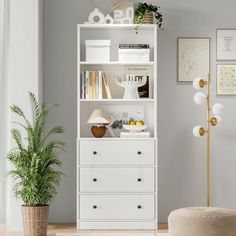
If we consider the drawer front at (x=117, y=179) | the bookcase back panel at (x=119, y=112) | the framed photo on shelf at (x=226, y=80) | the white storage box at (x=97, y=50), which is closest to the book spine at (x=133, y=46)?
the white storage box at (x=97, y=50)

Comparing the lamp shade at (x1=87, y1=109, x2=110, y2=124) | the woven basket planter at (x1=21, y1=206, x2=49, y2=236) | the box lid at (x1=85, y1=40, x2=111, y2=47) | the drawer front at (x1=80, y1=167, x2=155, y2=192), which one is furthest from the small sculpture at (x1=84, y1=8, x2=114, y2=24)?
the woven basket planter at (x1=21, y1=206, x2=49, y2=236)

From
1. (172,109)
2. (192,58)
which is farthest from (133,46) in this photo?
(172,109)

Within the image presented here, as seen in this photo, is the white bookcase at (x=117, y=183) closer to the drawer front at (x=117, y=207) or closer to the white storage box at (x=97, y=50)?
the drawer front at (x=117, y=207)

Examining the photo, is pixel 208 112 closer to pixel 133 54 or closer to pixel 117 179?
pixel 133 54

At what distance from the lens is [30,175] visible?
5.29 meters

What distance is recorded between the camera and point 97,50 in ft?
19.3

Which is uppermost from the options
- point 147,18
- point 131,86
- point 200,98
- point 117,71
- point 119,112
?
point 147,18

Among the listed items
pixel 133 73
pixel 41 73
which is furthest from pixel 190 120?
pixel 41 73

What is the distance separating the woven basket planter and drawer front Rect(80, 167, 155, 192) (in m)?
0.56

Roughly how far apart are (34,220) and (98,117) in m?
1.21

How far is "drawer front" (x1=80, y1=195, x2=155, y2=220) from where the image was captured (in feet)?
18.6

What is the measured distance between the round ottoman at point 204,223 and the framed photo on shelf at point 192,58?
6.10 feet

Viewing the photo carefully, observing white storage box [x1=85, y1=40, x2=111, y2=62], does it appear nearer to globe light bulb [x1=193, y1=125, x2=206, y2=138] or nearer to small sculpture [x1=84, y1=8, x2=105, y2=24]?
small sculpture [x1=84, y1=8, x2=105, y2=24]

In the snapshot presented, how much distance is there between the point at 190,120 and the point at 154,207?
3.38 ft
